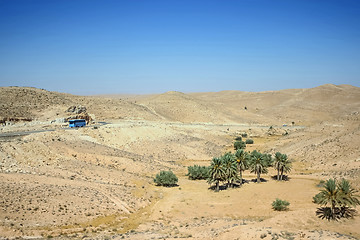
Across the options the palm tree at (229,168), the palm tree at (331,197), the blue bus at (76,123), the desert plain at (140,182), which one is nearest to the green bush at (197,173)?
the desert plain at (140,182)

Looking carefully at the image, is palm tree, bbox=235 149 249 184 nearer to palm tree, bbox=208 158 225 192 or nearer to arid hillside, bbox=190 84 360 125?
palm tree, bbox=208 158 225 192

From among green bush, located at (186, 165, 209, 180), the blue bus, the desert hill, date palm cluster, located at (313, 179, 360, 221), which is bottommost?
green bush, located at (186, 165, 209, 180)

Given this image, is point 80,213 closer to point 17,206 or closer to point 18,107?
point 17,206

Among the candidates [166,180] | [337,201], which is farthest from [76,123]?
[337,201]

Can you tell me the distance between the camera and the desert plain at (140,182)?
20672 millimetres

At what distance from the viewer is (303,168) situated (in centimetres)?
4597

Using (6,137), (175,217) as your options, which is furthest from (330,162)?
(6,137)

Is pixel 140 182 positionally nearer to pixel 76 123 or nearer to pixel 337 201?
pixel 337 201

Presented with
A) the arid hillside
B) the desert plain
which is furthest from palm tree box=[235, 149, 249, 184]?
the arid hillside

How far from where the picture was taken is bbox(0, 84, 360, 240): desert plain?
2067 centimetres

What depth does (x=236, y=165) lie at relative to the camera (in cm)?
3462

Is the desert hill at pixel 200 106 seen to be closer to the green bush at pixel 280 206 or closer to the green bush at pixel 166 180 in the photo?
the green bush at pixel 166 180

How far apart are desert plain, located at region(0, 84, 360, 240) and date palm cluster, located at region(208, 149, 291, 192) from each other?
1485 millimetres

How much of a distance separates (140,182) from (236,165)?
448 inches
